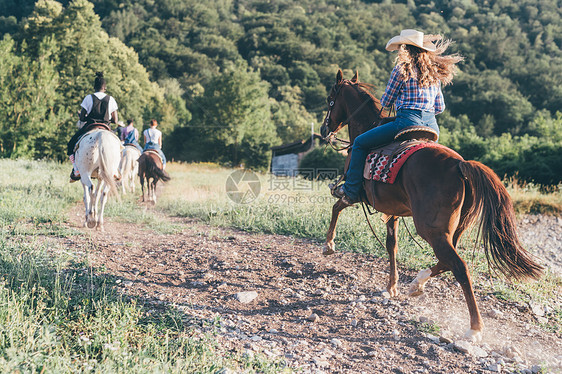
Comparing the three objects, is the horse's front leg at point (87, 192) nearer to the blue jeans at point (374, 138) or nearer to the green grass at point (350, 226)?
the green grass at point (350, 226)

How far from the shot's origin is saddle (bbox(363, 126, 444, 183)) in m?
4.41

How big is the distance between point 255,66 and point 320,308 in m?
72.0

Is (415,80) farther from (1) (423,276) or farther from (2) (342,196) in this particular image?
(1) (423,276)

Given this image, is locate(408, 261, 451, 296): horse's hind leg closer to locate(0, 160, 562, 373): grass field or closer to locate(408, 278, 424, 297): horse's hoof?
locate(408, 278, 424, 297): horse's hoof

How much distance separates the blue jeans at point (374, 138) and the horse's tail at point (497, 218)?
97 cm

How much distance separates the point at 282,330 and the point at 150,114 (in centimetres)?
4444

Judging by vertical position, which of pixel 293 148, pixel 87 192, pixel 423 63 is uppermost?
pixel 423 63

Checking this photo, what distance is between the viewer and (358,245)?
7188 millimetres

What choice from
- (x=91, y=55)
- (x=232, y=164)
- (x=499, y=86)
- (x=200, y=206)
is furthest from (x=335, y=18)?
(x=200, y=206)

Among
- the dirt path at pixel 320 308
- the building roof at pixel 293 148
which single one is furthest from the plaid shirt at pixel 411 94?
the building roof at pixel 293 148

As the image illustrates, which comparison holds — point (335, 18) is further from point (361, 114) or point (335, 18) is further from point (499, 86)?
point (361, 114)

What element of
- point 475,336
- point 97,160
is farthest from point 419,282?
point 97,160

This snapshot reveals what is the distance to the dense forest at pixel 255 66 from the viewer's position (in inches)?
1067

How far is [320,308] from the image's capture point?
15.5 ft
